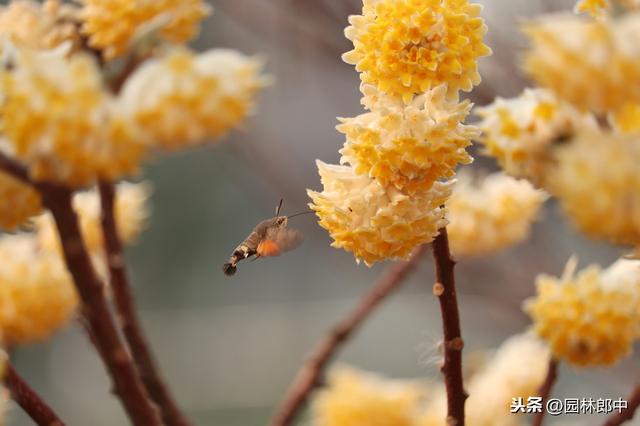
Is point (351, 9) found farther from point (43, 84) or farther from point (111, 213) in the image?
point (43, 84)

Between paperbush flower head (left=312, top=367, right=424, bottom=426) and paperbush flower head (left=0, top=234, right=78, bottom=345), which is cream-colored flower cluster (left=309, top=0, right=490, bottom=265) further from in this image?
paperbush flower head (left=312, top=367, right=424, bottom=426)

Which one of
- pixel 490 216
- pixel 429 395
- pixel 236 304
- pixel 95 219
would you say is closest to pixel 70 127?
pixel 95 219

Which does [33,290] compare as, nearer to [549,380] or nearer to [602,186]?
[549,380]

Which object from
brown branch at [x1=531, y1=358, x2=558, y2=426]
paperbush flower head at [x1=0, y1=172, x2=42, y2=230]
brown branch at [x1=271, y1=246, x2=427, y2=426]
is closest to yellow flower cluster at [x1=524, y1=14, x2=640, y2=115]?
paperbush flower head at [x1=0, y1=172, x2=42, y2=230]

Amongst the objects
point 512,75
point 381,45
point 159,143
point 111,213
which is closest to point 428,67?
point 381,45

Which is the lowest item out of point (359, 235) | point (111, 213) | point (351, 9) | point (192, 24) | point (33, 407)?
point (33, 407)
